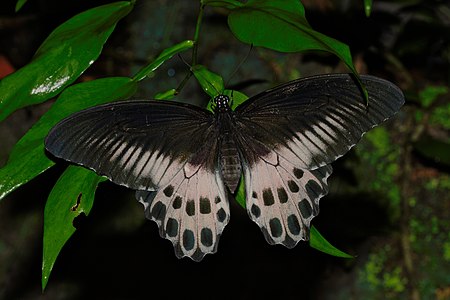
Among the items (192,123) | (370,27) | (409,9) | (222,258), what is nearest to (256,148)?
(192,123)

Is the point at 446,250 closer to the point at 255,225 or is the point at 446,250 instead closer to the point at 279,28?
the point at 255,225

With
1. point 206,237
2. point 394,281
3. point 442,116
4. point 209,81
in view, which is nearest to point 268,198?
point 206,237

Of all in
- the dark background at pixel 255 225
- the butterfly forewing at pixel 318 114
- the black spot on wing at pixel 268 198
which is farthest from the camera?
the dark background at pixel 255 225

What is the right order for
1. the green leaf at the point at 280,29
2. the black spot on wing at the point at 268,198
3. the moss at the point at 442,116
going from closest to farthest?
the green leaf at the point at 280,29
the black spot on wing at the point at 268,198
the moss at the point at 442,116

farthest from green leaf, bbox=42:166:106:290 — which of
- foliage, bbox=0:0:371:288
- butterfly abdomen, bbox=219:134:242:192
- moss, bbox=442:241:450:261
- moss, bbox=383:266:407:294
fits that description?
moss, bbox=442:241:450:261

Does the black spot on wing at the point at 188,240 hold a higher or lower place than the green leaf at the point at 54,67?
lower

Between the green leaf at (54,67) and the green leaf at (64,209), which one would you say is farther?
the green leaf at (54,67)

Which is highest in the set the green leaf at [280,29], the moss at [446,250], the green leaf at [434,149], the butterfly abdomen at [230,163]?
the green leaf at [280,29]

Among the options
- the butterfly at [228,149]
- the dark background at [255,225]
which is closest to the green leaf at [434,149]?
the dark background at [255,225]

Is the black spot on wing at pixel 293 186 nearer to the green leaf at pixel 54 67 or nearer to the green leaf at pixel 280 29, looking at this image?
the green leaf at pixel 280 29

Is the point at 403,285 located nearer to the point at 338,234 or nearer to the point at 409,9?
the point at 338,234
